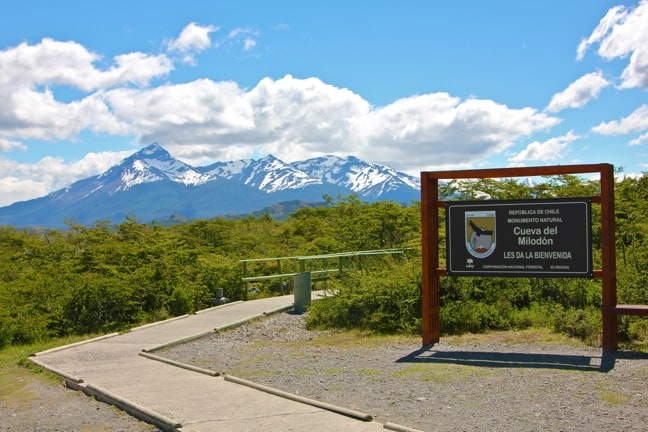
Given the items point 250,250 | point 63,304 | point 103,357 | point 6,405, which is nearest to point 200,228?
point 250,250

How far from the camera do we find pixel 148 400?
830cm

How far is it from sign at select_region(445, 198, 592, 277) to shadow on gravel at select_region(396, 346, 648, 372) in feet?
Answer: 4.09

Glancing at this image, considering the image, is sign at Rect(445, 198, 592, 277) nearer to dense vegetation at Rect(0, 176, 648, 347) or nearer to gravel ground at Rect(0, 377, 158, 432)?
dense vegetation at Rect(0, 176, 648, 347)

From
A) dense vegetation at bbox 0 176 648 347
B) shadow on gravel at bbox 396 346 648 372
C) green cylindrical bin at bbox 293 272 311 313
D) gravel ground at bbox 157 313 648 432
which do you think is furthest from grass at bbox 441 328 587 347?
green cylindrical bin at bbox 293 272 311 313

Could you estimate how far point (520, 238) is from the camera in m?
10.9

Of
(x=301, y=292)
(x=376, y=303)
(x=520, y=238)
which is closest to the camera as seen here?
(x=520, y=238)

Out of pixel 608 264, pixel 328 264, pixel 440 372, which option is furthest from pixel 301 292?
pixel 608 264

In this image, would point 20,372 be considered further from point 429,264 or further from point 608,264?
point 608,264

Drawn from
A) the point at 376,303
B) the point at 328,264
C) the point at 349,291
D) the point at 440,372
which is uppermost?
the point at 328,264

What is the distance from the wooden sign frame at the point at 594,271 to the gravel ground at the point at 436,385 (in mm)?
407

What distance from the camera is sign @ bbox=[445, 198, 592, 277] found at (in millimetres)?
10500

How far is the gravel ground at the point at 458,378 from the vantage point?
6.89m

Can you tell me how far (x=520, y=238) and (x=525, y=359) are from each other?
197 centimetres

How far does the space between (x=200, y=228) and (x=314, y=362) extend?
27178 millimetres
